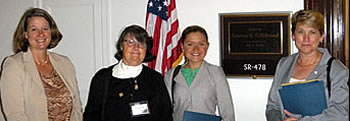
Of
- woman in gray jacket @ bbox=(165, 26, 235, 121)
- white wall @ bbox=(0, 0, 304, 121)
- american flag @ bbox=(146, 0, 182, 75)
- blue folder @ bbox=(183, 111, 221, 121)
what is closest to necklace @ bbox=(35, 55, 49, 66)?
woman in gray jacket @ bbox=(165, 26, 235, 121)

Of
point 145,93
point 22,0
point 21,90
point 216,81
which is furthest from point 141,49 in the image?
point 22,0

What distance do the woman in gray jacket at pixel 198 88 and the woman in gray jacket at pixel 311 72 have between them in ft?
1.11

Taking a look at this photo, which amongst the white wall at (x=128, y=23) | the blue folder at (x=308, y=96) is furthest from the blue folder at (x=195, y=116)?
the white wall at (x=128, y=23)

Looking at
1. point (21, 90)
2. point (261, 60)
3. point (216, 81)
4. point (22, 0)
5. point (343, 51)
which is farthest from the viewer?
point (22, 0)

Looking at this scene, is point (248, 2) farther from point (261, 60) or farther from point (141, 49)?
point (141, 49)

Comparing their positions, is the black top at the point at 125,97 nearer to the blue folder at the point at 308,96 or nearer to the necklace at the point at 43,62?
the necklace at the point at 43,62

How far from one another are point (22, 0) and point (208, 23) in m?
2.05

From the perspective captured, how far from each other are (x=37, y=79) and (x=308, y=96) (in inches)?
61.4

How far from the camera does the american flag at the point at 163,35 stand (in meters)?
3.46

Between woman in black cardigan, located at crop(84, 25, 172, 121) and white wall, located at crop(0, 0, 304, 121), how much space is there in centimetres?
115

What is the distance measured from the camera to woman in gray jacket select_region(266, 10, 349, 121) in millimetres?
2131

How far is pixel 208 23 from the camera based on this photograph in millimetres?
3613

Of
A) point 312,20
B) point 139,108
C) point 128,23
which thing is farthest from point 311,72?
point 128,23

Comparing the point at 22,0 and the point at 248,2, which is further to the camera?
the point at 22,0
